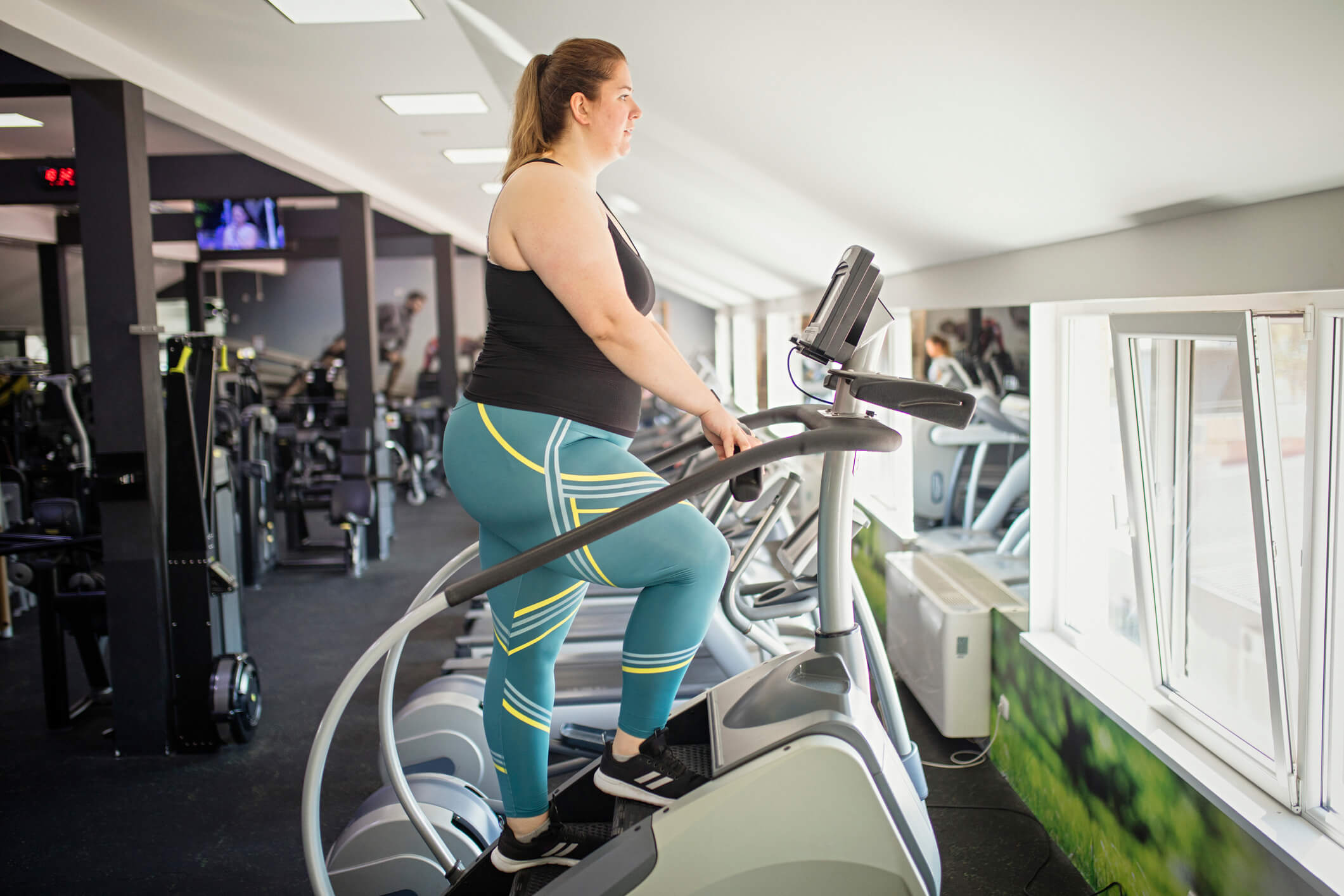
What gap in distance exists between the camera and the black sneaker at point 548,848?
1.75 metres

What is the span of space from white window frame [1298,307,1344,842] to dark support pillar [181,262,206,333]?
39.3ft

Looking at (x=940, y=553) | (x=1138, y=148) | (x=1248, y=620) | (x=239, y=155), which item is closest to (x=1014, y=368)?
(x=940, y=553)

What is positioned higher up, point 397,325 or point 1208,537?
point 397,325

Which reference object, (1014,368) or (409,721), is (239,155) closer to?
(409,721)

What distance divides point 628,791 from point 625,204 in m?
5.38

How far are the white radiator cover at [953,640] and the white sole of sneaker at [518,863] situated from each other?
1.80 m

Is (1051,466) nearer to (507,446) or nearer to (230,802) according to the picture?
(507,446)

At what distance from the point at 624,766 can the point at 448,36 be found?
297 cm

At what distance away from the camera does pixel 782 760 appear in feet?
5.24

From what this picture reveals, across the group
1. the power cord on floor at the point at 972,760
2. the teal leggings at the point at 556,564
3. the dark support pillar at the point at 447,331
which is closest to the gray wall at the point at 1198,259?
the teal leggings at the point at 556,564

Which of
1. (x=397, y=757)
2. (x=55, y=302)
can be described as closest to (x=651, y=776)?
(x=397, y=757)

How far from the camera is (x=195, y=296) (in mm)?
11492

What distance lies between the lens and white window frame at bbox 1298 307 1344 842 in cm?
160

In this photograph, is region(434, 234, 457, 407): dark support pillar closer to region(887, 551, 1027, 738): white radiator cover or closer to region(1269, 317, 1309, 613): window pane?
region(887, 551, 1027, 738): white radiator cover
